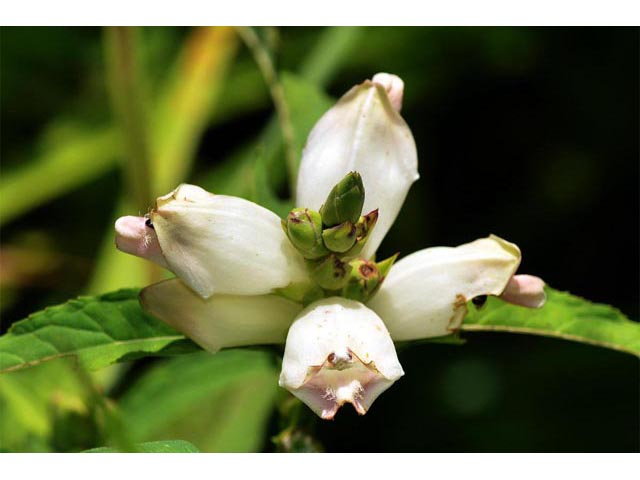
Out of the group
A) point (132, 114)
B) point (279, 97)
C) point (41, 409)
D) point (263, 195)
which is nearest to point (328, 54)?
point (132, 114)

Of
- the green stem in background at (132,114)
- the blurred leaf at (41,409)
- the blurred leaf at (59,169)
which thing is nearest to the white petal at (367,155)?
the blurred leaf at (41,409)

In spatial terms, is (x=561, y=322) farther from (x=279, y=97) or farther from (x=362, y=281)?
(x=279, y=97)

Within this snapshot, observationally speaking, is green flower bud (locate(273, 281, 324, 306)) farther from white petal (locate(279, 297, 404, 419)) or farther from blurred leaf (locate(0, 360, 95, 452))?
blurred leaf (locate(0, 360, 95, 452))

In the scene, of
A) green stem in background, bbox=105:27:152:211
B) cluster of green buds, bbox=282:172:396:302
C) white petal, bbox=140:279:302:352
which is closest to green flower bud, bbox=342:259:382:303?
cluster of green buds, bbox=282:172:396:302

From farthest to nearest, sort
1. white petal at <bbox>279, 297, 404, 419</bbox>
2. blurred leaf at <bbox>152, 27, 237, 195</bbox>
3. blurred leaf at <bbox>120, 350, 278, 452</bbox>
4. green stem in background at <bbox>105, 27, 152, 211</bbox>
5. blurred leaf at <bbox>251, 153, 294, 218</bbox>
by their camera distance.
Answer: blurred leaf at <bbox>152, 27, 237, 195</bbox> → green stem in background at <bbox>105, 27, 152, 211</bbox> → blurred leaf at <bbox>120, 350, 278, 452</bbox> → blurred leaf at <bbox>251, 153, 294, 218</bbox> → white petal at <bbox>279, 297, 404, 419</bbox>

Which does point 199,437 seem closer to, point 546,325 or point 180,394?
point 180,394
